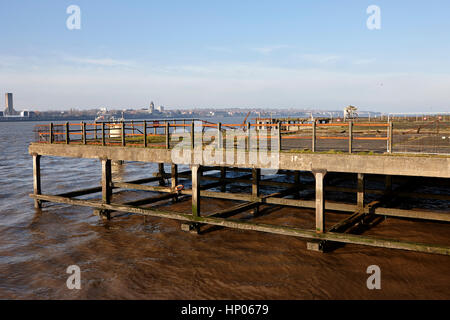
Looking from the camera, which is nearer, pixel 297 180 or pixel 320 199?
pixel 320 199

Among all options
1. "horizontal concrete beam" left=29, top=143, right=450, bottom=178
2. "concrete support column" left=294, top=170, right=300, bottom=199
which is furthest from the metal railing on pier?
"concrete support column" left=294, top=170, right=300, bottom=199

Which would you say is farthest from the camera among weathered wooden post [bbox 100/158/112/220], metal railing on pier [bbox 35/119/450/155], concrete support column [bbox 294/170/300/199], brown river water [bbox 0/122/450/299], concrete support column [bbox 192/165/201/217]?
concrete support column [bbox 294/170/300/199]

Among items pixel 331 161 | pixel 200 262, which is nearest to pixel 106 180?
pixel 200 262

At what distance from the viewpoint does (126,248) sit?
1508 centimetres

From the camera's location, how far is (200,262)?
43.9 feet

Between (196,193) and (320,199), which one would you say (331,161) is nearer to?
(320,199)

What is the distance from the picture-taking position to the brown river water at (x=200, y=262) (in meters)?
11.3

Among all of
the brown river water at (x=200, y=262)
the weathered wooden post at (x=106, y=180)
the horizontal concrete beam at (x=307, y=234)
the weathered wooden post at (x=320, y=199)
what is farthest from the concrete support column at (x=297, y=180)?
the weathered wooden post at (x=106, y=180)

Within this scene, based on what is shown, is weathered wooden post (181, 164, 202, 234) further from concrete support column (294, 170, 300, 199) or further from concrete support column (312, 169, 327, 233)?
concrete support column (294, 170, 300, 199)

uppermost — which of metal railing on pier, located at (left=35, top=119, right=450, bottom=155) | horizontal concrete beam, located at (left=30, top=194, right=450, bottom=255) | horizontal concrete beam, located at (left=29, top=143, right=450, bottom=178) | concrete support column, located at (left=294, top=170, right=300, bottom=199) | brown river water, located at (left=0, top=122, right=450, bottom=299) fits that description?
metal railing on pier, located at (left=35, top=119, right=450, bottom=155)

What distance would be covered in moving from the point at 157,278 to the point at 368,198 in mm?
14929

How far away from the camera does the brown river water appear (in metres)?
11.3

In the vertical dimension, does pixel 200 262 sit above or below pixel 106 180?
below
